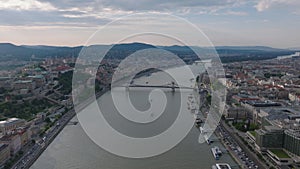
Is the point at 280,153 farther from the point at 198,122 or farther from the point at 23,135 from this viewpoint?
the point at 23,135

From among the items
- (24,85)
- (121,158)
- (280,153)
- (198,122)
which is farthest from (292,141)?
(24,85)

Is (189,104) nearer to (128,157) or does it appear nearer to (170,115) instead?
(170,115)

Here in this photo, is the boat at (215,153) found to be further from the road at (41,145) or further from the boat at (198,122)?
the road at (41,145)

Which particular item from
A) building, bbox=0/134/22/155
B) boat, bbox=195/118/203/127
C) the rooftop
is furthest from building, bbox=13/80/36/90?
the rooftop

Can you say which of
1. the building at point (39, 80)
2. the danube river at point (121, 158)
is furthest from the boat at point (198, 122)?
the building at point (39, 80)

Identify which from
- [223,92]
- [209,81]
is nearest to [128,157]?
[223,92]

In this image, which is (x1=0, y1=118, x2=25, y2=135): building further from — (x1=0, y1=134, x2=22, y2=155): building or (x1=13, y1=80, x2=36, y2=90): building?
(x1=13, y1=80, x2=36, y2=90): building
